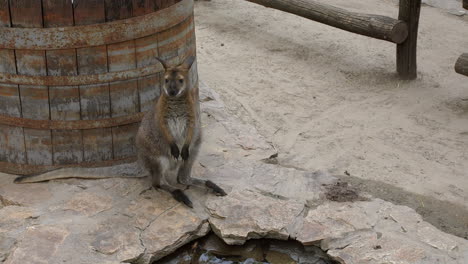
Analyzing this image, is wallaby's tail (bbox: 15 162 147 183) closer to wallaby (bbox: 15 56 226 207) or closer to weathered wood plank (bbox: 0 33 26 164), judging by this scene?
wallaby (bbox: 15 56 226 207)

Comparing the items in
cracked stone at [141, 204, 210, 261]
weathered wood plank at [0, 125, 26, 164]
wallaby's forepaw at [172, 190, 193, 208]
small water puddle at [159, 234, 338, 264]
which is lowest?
small water puddle at [159, 234, 338, 264]

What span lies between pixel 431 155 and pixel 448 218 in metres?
1.11

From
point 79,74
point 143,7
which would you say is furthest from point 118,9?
point 79,74

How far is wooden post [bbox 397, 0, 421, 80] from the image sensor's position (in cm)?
779

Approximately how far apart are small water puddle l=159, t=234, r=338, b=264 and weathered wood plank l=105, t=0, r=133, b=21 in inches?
67.2

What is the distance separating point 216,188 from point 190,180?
238 mm

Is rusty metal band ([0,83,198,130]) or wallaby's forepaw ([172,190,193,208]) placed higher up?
rusty metal band ([0,83,198,130])

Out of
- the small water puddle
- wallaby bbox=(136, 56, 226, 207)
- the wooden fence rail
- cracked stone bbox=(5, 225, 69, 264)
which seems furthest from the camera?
the wooden fence rail

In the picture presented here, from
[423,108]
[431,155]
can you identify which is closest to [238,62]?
[423,108]

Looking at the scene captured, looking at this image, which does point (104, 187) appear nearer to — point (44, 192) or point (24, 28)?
point (44, 192)

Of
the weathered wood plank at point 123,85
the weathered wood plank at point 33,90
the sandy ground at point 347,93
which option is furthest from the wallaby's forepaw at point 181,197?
the sandy ground at point 347,93

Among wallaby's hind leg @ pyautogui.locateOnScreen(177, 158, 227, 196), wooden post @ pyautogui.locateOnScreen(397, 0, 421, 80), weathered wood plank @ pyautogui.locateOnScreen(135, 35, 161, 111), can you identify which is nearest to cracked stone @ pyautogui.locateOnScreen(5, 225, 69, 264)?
wallaby's hind leg @ pyautogui.locateOnScreen(177, 158, 227, 196)

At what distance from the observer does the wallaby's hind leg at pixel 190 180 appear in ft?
16.9

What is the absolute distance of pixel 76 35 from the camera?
4.86 meters
